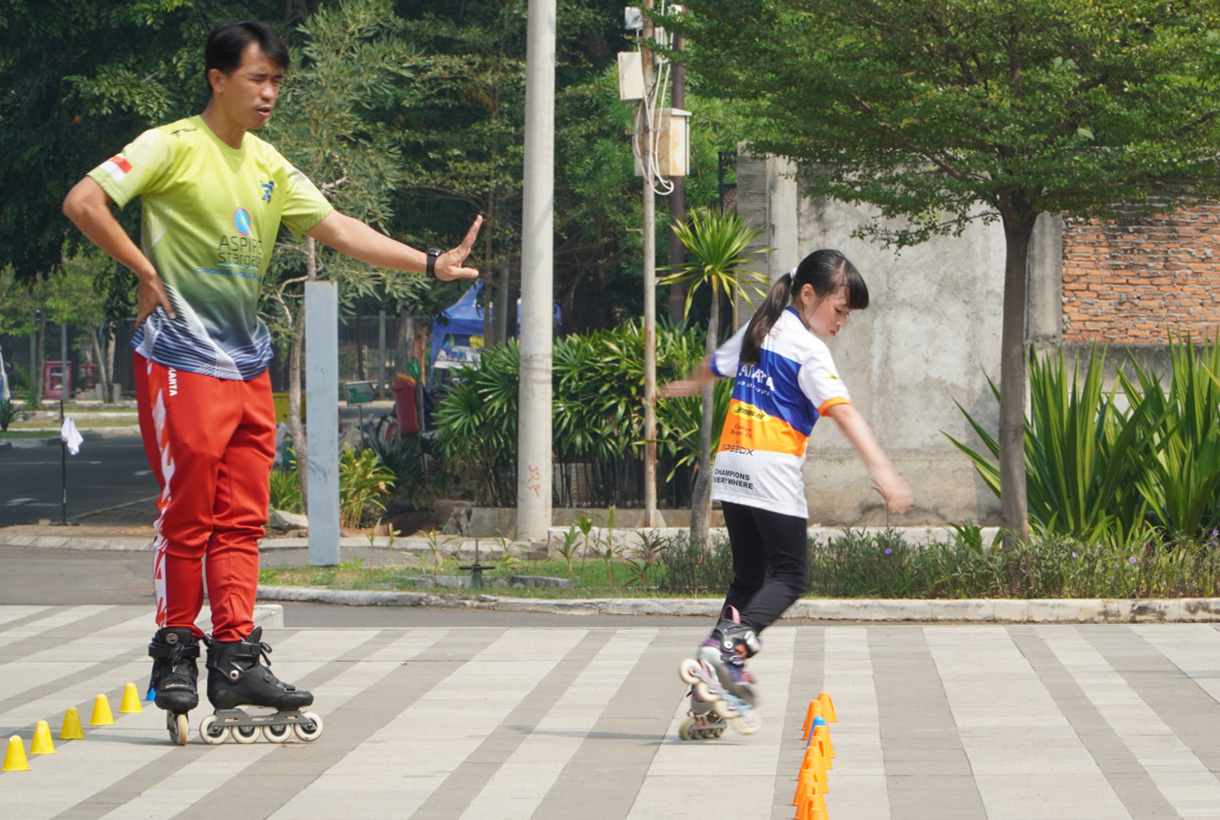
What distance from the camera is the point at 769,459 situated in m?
5.79

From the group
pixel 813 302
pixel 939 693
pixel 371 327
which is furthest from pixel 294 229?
pixel 371 327

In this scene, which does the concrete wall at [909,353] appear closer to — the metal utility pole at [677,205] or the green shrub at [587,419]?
the green shrub at [587,419]

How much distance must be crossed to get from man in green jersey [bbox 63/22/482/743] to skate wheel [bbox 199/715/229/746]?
3.3 inches

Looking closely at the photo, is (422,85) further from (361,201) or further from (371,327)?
(371,327)

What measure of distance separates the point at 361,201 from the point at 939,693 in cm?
1134

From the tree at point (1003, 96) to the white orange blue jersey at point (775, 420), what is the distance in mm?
4155

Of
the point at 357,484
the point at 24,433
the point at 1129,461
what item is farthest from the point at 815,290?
the point at 24,433

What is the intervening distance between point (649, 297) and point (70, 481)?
1253 centimetres

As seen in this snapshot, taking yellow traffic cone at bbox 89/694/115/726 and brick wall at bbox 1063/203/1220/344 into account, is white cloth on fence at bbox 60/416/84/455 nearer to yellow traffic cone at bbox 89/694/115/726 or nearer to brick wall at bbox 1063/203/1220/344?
brick wall at bbox 1063/203/1220/344

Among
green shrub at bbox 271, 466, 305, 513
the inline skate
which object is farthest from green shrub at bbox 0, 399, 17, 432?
the inline skate

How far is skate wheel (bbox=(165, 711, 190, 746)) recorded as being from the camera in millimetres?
5547

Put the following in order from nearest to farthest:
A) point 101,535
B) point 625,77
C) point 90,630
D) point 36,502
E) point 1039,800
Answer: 1. point 1039,800
2. point 90,630
3. point 625,77
4. point 101,535
5. point 36,502

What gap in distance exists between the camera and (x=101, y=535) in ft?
52.3

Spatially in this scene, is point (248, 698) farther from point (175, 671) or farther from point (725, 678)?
point (725, 678)
